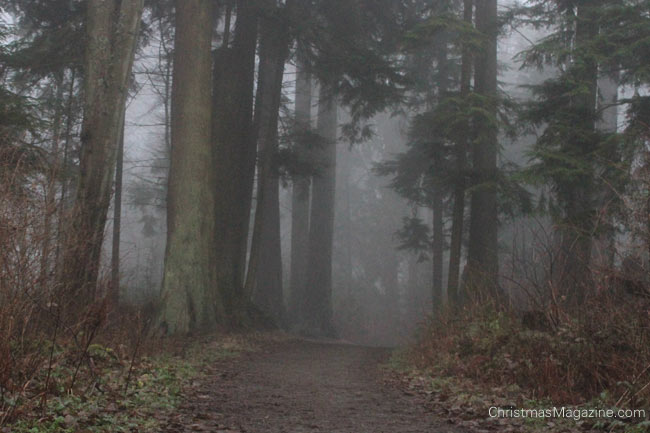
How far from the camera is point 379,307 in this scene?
121 feet

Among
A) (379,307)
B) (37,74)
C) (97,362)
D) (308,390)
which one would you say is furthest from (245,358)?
(379,307)

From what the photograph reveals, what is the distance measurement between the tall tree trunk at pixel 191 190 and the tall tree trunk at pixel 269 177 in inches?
121

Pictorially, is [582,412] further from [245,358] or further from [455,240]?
[455,240]

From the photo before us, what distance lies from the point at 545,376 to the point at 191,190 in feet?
26.2

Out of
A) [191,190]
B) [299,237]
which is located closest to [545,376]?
[191,190]

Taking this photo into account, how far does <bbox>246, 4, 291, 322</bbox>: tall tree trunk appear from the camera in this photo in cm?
1623

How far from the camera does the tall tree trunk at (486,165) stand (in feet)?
49.1

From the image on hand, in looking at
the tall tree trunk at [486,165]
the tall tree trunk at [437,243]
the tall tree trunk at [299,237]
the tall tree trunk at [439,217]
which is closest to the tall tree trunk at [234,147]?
the tall tree trunk at [486,165]

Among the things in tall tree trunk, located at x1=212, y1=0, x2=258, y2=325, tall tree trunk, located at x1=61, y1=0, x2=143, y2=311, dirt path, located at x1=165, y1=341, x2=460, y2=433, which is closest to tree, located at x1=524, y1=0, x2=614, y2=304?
dirt path, located at x1=165, y1=341, x2=460, y2=433

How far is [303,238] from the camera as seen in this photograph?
25.1 metres

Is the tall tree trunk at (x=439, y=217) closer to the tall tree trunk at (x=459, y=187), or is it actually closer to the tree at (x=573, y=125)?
the tall tree trunk at (x=459, y=187)

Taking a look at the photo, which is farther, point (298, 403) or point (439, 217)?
point (439, 217)

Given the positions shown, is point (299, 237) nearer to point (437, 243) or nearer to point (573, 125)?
point (437, 243)

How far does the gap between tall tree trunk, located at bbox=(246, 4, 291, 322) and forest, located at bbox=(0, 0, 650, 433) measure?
79 millimetres
